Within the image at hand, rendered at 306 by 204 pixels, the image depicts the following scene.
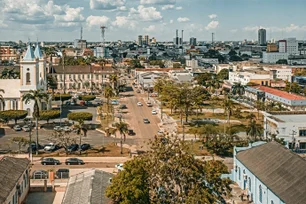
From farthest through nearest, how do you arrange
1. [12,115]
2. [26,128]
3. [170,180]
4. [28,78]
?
1. [28,78]
2. [12,115]
3. [26,128]
4. [170,180]

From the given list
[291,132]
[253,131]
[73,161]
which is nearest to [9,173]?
[73,161]

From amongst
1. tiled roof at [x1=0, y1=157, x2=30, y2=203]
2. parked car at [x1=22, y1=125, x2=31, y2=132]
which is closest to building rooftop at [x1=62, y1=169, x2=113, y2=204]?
tiled roof at [x1=0, y1=157, x2=30, y2=203]

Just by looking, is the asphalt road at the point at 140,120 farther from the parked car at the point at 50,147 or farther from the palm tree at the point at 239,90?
the palm tree at the point at 239,90

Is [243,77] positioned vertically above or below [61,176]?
above

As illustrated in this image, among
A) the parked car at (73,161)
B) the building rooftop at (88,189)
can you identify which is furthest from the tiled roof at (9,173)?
the parked car at (73,161)

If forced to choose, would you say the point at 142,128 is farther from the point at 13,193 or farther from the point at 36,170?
the point at 13,193

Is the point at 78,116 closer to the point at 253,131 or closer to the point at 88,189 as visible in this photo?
the point at 253,131

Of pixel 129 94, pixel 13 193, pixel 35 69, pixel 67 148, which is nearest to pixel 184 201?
pixel 13 193
